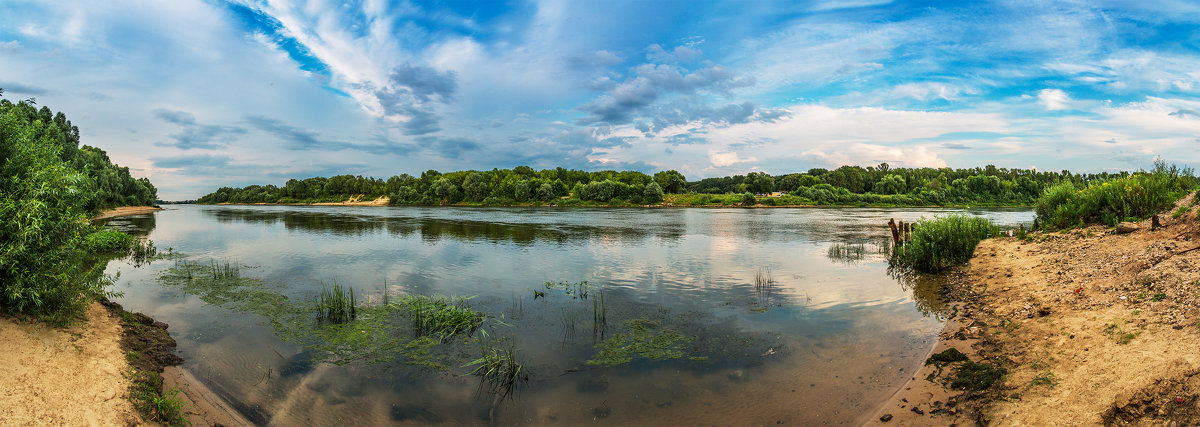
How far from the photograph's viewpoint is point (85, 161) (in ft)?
160

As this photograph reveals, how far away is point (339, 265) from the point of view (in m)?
22.5

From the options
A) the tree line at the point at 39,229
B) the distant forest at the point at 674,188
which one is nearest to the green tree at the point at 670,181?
the distant forest at the point at 674,188

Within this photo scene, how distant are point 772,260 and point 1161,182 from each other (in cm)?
1382

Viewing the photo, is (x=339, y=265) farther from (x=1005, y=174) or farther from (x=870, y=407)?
(x=1005, y=174)

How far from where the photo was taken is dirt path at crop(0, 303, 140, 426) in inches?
225

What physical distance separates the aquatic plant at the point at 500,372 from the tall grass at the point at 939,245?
59.0 feet

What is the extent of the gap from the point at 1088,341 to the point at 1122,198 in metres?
14.8

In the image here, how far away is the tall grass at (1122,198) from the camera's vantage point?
53.3 feet

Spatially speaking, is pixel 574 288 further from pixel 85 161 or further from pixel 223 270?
pixel 85 161

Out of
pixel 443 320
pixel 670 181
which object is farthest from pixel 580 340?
pixel 670 181

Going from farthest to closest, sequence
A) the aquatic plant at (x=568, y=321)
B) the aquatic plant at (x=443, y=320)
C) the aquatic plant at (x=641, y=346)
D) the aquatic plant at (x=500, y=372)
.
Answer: the aquatic plant at (x=443, y=320) → the aquatic plant at (x=568, y=321) → the aquatic plant at (x=641, y=346) → the aquatic plant at (x=500, y=372)

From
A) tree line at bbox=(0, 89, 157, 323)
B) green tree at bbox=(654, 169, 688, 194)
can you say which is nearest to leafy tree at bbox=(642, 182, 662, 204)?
green tree at bbox=(654, 169, 688, 194)

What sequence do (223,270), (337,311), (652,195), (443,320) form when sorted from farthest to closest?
1. (652,195)
2. (223,270)
3. (337,311)
4. (443,320)

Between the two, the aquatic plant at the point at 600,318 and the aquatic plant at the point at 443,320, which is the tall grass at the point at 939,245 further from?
the aquatic plant at the point at 443,320
